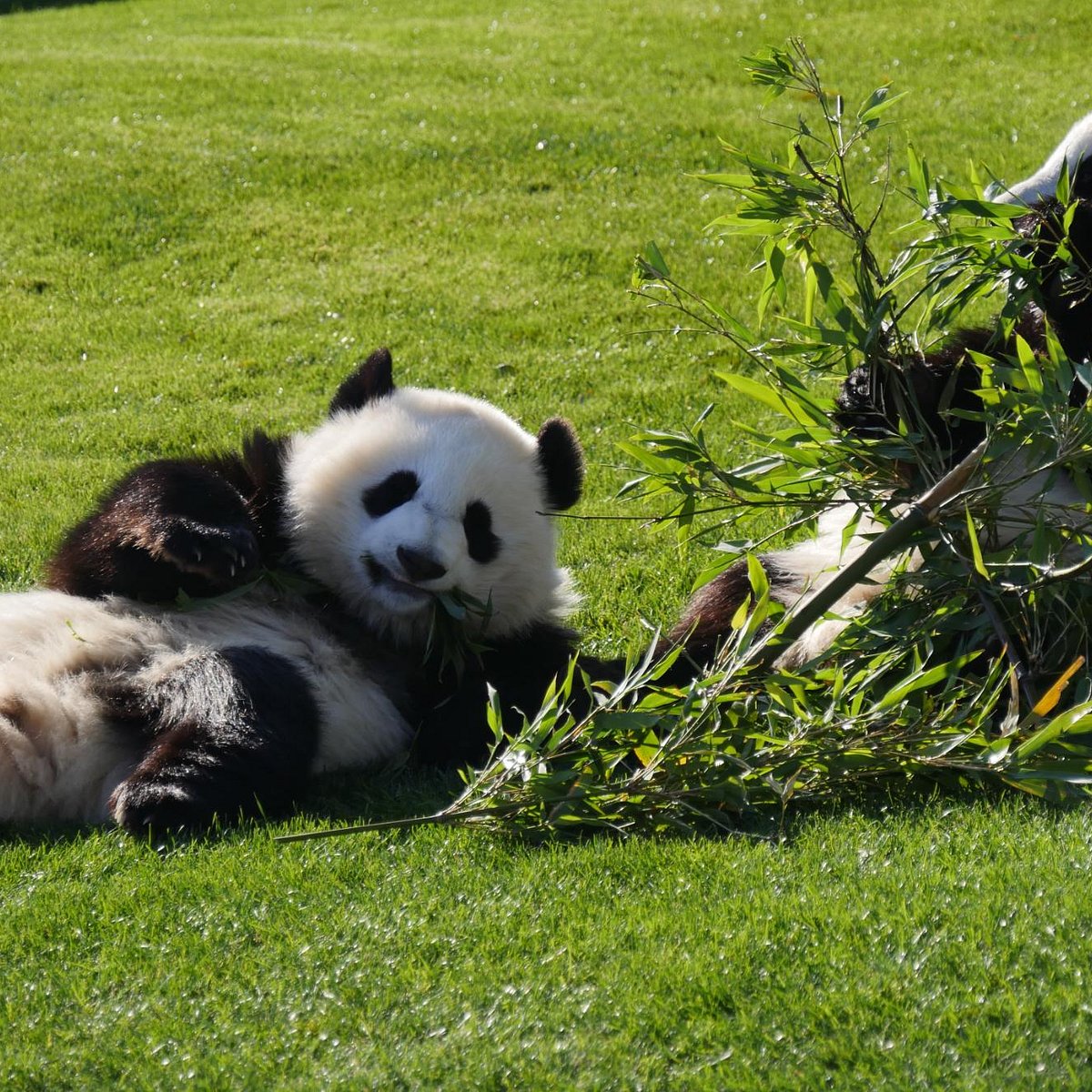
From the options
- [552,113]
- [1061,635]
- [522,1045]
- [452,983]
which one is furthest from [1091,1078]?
[552,113]

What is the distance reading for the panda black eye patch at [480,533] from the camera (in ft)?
12.6

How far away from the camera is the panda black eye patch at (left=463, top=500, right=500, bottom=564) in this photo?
12.6 feet

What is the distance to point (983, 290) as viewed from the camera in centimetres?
354

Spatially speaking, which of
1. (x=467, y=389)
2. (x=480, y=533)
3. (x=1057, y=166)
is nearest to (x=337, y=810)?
(x=480, y=533)

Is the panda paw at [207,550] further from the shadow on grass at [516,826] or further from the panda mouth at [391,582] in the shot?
the shadow on grass at [516,826]

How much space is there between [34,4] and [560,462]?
17780 mm

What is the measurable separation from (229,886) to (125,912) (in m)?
0.19

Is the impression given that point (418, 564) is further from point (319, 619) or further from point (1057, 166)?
point (1057, 166)

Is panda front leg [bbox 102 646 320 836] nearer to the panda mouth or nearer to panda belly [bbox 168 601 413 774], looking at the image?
panda belly [bbox 168 601 413 774]

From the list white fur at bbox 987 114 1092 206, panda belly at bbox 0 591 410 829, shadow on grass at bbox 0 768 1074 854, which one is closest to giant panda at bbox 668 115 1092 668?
white fur at bbox 987 114 1092 206

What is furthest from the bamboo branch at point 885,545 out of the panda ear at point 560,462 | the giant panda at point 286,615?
the panda ear at point 560,462

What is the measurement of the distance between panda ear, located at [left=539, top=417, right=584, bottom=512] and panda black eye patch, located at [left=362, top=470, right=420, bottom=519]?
467 millimetres

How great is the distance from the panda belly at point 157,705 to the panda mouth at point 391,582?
221mm

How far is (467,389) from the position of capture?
6594 mm
